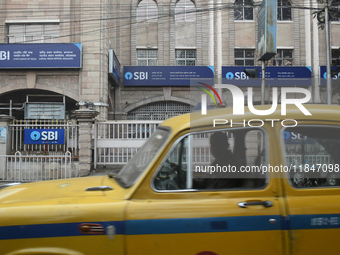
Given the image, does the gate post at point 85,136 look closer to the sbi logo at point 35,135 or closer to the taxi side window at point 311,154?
the sbi logo at point 35,135

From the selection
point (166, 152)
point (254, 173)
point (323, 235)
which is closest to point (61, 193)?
point (166, 152)

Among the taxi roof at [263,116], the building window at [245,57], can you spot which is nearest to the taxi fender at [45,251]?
the taxi roof at [263,116]

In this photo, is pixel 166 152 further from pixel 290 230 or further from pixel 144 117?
pixel 144 117

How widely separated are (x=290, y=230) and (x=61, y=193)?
1783mm

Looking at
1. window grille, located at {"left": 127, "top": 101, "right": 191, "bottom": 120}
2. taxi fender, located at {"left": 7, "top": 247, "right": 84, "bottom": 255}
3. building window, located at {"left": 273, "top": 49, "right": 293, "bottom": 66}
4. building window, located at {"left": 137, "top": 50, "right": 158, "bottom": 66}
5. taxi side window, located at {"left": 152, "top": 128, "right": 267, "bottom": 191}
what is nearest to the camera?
taxi fender, located at {"left": 7, "top": 247, "right": 84, "bottom": 255}

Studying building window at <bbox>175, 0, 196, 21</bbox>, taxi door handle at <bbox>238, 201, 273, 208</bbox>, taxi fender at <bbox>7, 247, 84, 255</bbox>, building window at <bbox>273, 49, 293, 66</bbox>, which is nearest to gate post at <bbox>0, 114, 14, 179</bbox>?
taxi fender at <bbox>7, 247, 84, 255</bbox>

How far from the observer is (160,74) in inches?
852

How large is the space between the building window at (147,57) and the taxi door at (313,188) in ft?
66.2

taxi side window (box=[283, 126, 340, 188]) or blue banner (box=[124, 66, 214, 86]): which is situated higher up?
blue banner (box=[124, 66, 214, 86])

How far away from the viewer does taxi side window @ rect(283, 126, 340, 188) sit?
8.64 feet

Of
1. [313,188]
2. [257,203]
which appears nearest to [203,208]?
[257,203]

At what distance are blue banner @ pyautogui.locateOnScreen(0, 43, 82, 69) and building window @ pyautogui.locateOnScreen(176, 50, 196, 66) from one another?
24.1ft

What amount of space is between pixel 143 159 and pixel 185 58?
66.5 ft

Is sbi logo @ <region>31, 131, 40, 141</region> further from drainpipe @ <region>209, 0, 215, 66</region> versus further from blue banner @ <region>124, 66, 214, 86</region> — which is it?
drainpipe @ <region>209, 0, 215, 66</region>
